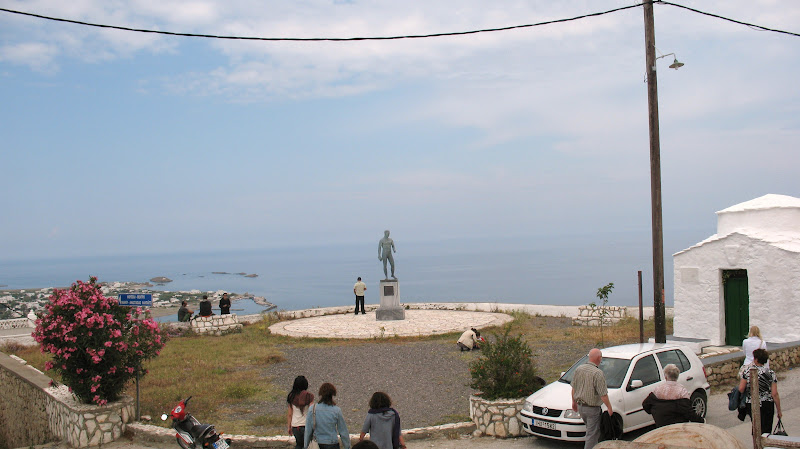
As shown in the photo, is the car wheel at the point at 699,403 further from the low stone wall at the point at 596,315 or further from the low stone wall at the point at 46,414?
the low stone wall at the point at 596,315

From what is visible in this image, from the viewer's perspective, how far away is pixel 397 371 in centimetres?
1491

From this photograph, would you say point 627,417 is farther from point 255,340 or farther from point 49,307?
point 255,340

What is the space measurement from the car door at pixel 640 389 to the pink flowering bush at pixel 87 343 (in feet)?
26.0

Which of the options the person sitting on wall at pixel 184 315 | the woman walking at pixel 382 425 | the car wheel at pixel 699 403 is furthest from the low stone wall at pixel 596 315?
the woman walking at pixel 382 425

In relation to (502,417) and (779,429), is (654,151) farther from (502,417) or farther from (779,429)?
(502,417)

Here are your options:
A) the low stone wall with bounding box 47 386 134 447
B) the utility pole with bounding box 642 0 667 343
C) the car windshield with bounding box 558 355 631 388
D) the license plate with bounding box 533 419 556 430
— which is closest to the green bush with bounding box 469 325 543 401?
the car windshield with bounding box 558 355 631 388

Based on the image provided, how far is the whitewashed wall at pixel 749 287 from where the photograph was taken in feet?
49.5

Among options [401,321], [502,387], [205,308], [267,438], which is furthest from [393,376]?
[205,308]

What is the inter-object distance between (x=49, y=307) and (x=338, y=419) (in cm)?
623

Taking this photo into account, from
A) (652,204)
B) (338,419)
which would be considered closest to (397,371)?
(652,204)

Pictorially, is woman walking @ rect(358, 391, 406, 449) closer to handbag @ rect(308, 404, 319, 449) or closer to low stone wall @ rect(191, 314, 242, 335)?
handbag @ rect(308, 404, 319, 449)

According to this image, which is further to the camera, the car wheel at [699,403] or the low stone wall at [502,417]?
the car wheel at [699,403]

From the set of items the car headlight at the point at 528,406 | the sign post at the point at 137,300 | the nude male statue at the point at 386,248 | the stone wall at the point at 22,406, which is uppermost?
the nude male statue at the point at 386,248

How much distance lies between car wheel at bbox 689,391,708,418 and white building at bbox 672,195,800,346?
6790mm
